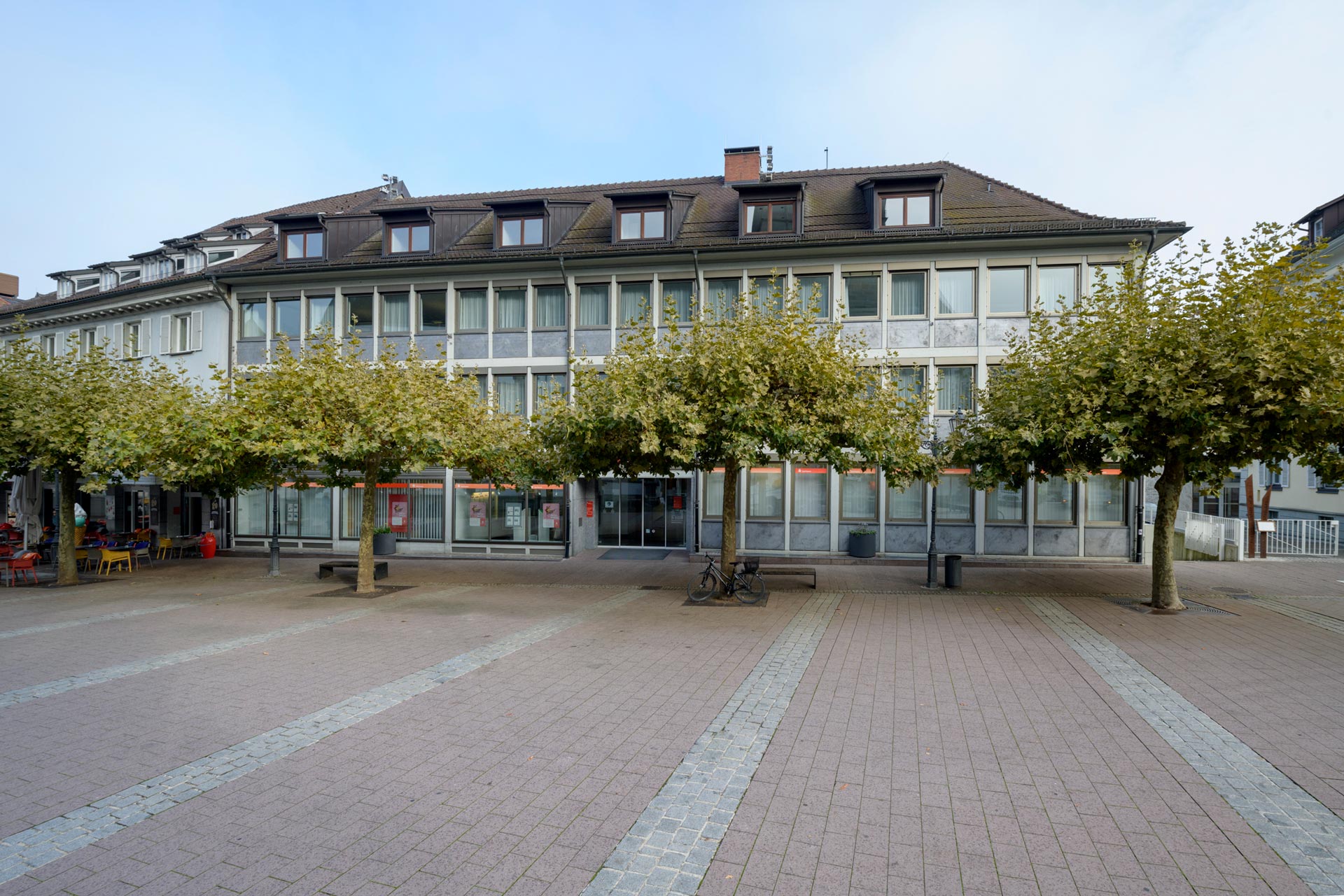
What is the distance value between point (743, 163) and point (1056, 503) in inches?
605

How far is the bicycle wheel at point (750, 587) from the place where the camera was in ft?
44.5

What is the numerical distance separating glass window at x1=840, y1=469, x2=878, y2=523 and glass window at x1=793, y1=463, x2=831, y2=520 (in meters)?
0.46

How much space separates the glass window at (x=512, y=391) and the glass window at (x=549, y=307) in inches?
70.7

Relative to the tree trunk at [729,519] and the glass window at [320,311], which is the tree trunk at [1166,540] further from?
the glass window at [320,311]

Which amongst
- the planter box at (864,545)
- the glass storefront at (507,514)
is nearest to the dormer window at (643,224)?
the glass storefront at (507,514)

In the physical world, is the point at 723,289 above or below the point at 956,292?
above

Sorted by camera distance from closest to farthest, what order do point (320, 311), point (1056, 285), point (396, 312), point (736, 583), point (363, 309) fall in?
1. point (736, 583)
2. point (1056, 285)
3. point (396, 312)
4. point (363, 309)
5. point (320, 311)

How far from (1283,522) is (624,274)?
22.1m

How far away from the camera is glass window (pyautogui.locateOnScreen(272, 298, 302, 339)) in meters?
23.7

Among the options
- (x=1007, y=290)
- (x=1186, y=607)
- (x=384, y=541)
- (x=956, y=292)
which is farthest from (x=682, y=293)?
(x=1186, y=607)

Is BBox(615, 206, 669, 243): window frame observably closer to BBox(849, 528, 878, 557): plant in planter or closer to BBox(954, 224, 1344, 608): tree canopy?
BBox(849, 528, 878, 557): plant in planter

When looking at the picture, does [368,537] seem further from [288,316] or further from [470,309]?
[288,316]

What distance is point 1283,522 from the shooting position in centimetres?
2245

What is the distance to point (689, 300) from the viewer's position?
2153cm
